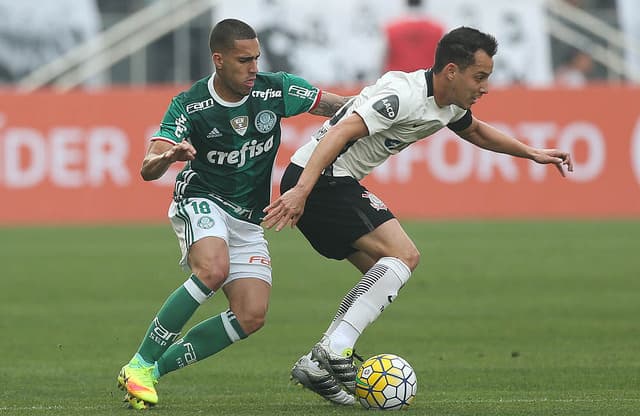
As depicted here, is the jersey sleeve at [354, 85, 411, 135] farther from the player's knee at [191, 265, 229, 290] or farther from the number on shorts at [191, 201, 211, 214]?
the player's knee at [191, 265, 229, 290]

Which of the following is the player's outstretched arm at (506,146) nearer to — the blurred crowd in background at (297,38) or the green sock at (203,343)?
the green sock at (203,343)

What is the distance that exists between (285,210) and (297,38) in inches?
700

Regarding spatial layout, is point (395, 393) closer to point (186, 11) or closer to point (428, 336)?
point (428, 336)

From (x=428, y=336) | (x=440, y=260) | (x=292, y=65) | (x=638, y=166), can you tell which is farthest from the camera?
(x=292, y=65)

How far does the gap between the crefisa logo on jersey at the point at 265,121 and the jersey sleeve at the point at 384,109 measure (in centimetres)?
58

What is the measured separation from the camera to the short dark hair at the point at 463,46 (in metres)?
7.38

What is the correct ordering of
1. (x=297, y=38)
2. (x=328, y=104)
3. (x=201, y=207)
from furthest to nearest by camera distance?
(x=297, y=38) < (x=328, y=104) < (x=201, y=207)

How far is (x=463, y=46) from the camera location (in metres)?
7.39

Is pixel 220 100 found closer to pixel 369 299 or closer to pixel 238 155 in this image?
pixel 238 155

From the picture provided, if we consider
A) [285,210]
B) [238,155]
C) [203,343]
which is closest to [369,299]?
[285,210]

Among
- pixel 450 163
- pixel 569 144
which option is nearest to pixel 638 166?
pixel 569 144

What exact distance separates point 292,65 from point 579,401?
56.5 ft

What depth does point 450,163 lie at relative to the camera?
65.8ft

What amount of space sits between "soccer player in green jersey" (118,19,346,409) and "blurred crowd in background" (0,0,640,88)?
16.2 meters
